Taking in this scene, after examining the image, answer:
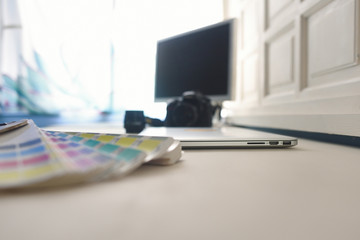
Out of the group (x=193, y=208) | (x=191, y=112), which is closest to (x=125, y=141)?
(x=193, y=208)

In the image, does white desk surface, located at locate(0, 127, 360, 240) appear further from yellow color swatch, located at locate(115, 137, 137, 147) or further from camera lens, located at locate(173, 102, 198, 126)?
camera lens, located at locate(173, 102, 198, 126)

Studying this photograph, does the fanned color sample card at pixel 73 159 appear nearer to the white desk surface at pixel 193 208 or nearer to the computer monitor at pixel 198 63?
the white desk surface at pixel 193 208

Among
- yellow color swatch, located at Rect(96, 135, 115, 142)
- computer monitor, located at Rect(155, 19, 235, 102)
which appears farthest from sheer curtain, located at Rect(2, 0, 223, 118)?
yellow color swatch, located at Rect(96, 135, 115, 142)

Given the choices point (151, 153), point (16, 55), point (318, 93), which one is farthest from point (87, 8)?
point (151, 153)

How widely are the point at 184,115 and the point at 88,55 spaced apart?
3.35ft

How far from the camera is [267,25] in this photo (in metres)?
0.97

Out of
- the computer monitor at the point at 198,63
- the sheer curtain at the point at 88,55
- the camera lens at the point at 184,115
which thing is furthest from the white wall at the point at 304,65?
the sheer curtain at the point at 88,55

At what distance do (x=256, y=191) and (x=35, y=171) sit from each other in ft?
0.55

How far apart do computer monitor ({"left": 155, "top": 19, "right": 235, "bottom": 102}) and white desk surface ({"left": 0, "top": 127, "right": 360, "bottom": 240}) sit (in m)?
0.76

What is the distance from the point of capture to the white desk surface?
126mm

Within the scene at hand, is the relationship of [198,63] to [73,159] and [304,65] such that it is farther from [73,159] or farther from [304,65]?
[73,159]

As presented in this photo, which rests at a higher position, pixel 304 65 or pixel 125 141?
pixel 304 65

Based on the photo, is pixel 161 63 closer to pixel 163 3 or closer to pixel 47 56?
pixel 163 3

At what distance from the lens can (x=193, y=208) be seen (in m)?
0.16
